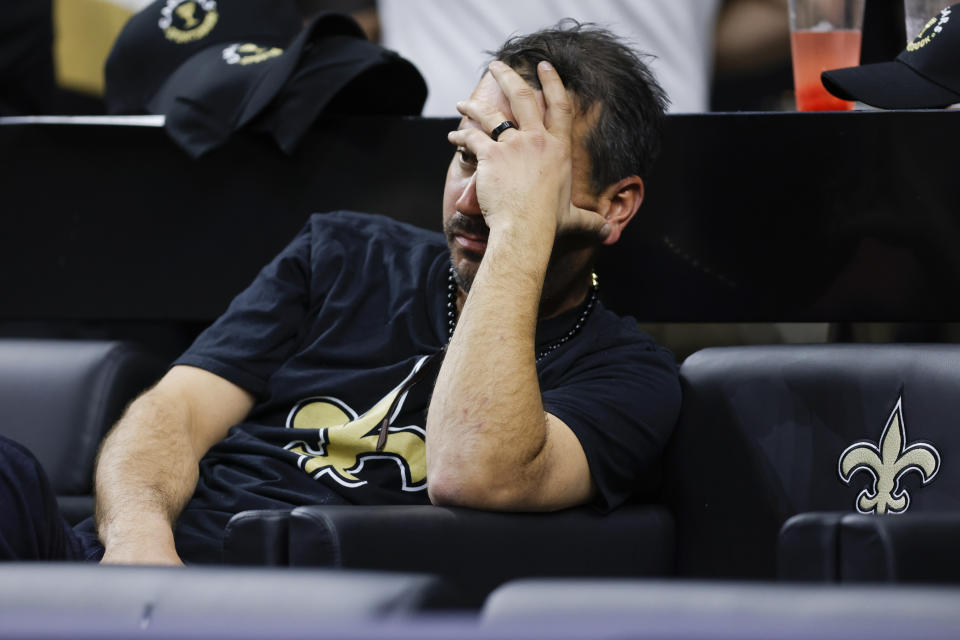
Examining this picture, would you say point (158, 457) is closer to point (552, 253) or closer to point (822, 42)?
point (552, 253)

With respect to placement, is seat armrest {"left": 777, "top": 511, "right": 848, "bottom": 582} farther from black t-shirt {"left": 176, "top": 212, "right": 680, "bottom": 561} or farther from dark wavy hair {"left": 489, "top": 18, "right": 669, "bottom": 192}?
dark wavy hair {"left": 489, "top": 18, "right": 669, "bottom": 192}

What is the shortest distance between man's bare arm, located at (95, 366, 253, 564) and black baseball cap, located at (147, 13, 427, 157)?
415mm

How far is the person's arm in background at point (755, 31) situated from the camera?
2074 mm

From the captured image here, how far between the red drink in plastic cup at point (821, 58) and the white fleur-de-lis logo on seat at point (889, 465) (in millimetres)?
585

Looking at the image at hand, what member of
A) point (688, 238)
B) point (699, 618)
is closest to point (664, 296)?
point (688, 238)

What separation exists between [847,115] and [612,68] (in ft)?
1.14

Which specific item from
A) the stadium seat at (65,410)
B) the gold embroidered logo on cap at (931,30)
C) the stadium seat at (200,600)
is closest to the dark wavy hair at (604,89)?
the gold embroidered logo on cap at (931,30)

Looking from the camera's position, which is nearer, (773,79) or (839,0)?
(839,0)

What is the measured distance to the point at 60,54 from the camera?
2414 mm

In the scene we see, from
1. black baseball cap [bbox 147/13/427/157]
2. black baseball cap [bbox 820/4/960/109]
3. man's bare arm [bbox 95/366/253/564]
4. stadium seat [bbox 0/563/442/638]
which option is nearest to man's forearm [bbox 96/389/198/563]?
man's bare arm [bbox 95/366/253/564]

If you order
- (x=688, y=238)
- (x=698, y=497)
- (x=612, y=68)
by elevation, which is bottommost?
(x=698, y=497)

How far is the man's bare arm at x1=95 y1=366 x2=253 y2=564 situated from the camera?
130 cm

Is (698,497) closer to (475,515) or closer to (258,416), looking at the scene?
(475,515)

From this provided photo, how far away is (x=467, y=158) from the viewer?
59.8 inches
